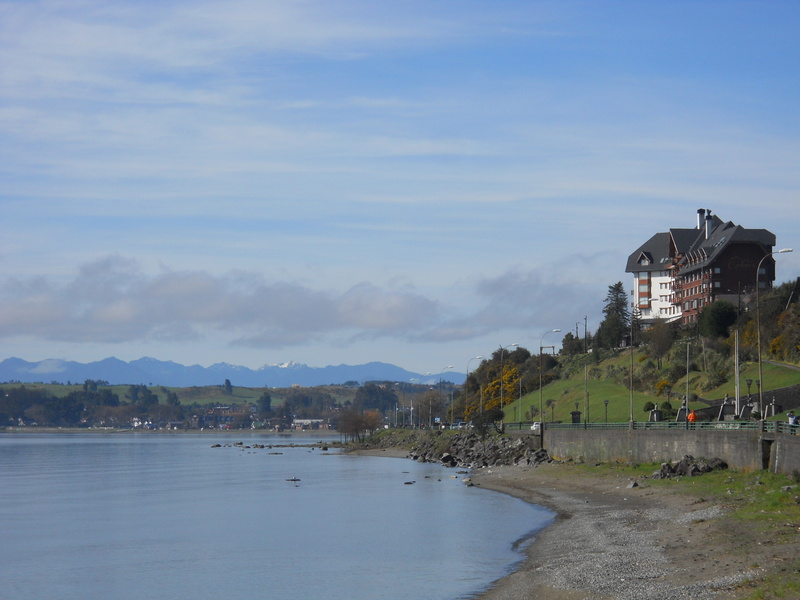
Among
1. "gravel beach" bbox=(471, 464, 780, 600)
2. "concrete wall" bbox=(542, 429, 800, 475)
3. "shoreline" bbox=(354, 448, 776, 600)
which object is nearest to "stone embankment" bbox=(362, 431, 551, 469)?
"concrete wall" bbox=(542, 429, 800, 475)

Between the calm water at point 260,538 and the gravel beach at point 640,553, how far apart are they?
7.16 feet

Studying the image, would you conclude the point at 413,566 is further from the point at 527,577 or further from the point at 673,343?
the point at 673,343

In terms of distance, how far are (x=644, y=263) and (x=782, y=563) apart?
145094 mm

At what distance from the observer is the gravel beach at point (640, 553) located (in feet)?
96.7

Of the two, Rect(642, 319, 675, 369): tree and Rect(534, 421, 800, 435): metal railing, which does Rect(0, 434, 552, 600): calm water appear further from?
Rect(642, 319, 675, 369): tree

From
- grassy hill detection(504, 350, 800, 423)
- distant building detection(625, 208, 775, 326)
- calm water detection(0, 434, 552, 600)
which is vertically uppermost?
distant building detection(625, 208, 775, 326)

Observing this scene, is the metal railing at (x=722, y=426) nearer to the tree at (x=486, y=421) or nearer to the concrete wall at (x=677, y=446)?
the concrete wall at (x=677, y=446)

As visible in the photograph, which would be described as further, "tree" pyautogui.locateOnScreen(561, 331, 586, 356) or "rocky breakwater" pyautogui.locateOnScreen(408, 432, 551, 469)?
"tree" pyautogui.locateOnScreen(561, 331, 586, 356)

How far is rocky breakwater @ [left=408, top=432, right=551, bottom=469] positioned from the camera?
100 metres

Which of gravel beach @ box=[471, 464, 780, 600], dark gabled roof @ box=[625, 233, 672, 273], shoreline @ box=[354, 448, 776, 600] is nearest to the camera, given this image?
shoreline @ box=[354, 448, 776, 600]

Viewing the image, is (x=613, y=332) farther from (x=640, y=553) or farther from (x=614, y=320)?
(x=640, y=553)

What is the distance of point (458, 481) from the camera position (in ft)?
300

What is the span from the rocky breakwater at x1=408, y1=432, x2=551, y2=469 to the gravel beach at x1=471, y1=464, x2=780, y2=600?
40474 mm

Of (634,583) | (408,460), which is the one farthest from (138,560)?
(408,460)
